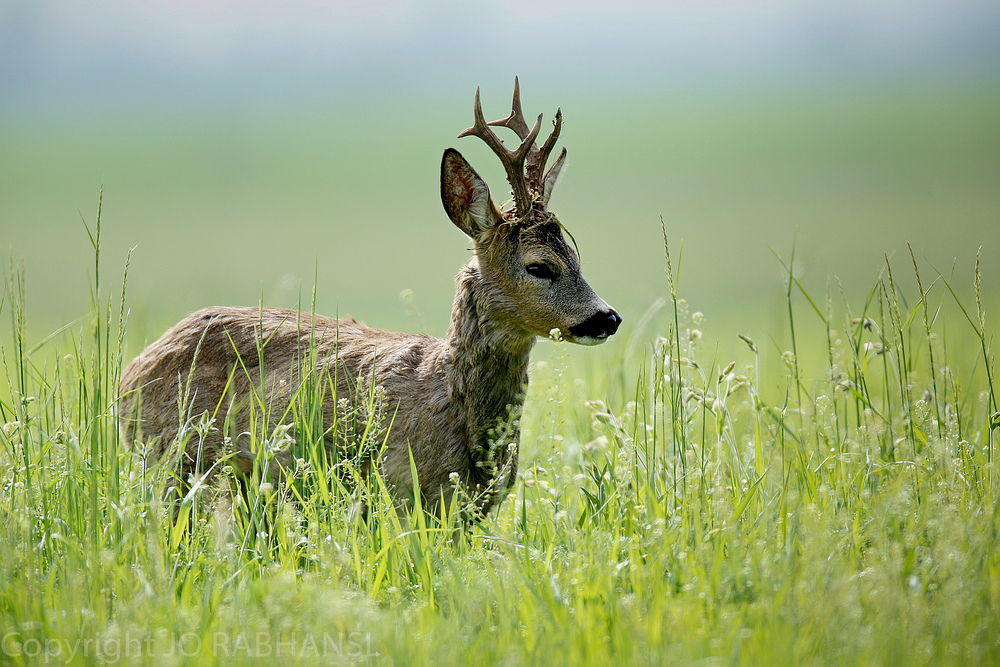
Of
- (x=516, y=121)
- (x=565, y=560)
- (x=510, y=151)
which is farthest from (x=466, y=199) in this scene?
(x=565, y=560)

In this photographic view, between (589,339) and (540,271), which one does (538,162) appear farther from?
(589,339)

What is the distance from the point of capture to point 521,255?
4359 millimetres

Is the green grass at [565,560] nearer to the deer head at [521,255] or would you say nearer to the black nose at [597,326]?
the black nose at [597,326]

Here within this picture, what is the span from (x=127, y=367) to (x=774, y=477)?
3361 mm

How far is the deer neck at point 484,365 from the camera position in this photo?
4328 millimetres

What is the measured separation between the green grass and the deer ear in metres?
1.02

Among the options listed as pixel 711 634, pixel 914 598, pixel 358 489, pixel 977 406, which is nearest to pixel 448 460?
pixel 358 489

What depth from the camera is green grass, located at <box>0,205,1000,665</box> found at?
251 cm

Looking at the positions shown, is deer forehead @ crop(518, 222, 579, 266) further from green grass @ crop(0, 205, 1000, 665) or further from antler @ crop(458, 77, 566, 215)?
green grass @ crop(0, 205, 1000, 665)

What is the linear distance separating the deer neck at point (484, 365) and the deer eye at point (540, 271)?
8.0 inches

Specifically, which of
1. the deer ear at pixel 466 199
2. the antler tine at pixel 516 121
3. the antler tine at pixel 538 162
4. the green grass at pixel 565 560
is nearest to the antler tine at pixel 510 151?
the deer ear at pixel 466 199

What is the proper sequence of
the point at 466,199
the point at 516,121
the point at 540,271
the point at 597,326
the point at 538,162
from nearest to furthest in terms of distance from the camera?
the point at 597,326
the point at 540,271
the point at 466,199
the point at 538,162
the point at 516,121

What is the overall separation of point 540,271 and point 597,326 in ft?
1.32

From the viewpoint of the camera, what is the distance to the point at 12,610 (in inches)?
109
